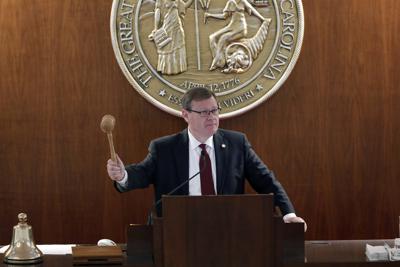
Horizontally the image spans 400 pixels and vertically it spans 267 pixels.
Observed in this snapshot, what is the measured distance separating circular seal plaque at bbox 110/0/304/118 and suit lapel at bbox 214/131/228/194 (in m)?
0.78

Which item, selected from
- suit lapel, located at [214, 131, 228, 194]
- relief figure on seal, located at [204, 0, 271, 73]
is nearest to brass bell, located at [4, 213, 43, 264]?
suit lapel, located at [214, 131, 228, 194]

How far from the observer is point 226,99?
564cm

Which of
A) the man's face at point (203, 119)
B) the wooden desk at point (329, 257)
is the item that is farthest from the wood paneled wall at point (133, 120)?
the wooden desk at point (329, 257)

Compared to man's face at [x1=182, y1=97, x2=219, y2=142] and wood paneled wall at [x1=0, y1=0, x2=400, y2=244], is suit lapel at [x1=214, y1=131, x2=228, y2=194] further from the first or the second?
wood paneled wall at [x1=0, y1=0, x2=400, y2=244]

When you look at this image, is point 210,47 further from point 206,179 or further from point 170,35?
point 206,179

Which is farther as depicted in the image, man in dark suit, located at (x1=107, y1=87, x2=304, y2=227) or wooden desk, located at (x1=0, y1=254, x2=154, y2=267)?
man in dark suit, located at (x1=107, y1=87, x2=304, y2=227)

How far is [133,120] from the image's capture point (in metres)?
5.66

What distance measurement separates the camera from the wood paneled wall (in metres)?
5.61

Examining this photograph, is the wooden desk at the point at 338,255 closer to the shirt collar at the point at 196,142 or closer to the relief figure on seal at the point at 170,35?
the shirt collar at the point at 196,142

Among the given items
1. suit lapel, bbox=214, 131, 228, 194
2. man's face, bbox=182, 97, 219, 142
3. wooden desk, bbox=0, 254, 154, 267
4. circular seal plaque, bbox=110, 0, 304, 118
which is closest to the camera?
wooden desk, bbox=0, 254, 154, 267

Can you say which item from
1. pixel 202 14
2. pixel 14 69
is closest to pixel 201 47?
pixel 202 14

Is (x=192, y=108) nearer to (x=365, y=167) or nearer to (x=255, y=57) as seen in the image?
(x=255, y=57)

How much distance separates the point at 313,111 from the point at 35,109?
175 cm

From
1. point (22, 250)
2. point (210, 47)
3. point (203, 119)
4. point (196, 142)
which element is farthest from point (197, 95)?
point (22, 250)
